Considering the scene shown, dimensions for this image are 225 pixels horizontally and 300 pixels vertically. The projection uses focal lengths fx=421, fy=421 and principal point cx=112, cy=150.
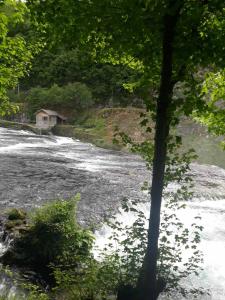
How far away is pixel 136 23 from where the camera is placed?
7250 millimetres

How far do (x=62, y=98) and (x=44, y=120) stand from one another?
7.08 metres

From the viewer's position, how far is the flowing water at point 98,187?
18462mm

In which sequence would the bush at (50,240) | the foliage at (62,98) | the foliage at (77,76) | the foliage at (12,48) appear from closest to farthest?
the foliage at (12,48) < the bush at (50,240) < the foliage at (62,98) < the foliage at (77,76)

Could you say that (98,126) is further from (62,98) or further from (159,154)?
(159,154)

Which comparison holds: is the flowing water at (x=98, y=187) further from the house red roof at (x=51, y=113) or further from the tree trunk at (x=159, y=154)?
the house red roof at (x=51, y=113)

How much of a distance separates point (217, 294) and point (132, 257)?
6058mm

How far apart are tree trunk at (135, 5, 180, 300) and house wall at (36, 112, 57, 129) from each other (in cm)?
7514

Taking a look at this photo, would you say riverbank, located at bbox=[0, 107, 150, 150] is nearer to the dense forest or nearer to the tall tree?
the dense forest

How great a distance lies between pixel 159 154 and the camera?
26.8 ft

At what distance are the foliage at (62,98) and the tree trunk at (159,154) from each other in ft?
260

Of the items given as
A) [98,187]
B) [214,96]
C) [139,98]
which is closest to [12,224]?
[214,96]

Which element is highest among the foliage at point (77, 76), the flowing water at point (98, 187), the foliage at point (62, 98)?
the foliage at point (77, 76)

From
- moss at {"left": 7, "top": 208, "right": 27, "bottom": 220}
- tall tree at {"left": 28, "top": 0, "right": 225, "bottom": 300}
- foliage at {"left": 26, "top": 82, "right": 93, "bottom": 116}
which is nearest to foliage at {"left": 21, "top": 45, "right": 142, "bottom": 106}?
foliage at {"left": 26, "top": 82, "right": 93, "bottom": 116}

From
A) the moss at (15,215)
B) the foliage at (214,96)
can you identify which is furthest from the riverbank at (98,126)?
the foliage at (214,96)
